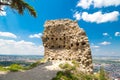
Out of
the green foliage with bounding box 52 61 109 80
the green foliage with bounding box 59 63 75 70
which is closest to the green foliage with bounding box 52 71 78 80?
the green foliage with bounding box 52 61 109 80

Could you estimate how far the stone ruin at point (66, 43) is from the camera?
33438 millimetres

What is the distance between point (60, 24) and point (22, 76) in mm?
12466

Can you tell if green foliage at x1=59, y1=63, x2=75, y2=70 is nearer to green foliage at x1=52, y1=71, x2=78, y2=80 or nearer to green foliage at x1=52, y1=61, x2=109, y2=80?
green foliage at x1=52, y1=61, x2=109, y2=80

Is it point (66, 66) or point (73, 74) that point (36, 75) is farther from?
point (66, 66)

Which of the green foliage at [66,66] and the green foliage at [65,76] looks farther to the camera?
the green foliage at [66,66]

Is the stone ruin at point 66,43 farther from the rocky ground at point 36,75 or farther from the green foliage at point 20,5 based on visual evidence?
the green foliage at point 20,5

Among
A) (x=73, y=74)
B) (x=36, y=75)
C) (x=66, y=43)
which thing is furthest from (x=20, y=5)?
(x=66, y=43)

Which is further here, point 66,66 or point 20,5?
point 66,66

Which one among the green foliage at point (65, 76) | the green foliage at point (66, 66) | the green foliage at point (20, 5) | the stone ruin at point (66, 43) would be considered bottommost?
the green foliage at point (65, 76)

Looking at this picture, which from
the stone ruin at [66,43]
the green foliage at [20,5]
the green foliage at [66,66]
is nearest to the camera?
the green foliage at [20,5]

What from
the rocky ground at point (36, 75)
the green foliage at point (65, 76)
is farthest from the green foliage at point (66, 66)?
the green foliage at point (65, 76)

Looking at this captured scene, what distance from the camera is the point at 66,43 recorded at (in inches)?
1455

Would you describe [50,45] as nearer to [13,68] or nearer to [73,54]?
[73,54]

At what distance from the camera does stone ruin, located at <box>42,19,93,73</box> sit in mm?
33438
